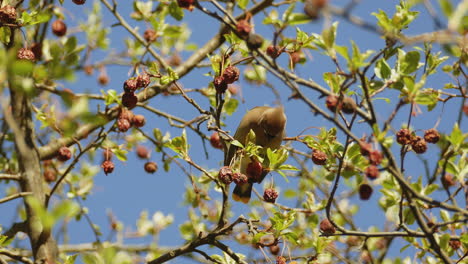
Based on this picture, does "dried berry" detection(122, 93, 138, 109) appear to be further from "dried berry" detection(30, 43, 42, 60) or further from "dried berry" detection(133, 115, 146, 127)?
"dried berry" detection(30, 43, 42, 60)

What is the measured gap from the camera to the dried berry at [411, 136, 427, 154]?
9.64 feet

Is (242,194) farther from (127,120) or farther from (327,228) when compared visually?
(327,228)

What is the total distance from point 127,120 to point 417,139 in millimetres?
1723

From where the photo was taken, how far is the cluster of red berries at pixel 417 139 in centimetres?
283

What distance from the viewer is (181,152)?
11.2ft

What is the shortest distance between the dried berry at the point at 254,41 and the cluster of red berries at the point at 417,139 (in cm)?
88

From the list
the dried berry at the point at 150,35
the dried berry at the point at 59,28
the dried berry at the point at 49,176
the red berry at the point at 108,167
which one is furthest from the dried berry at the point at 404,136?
the dried berry at the point at 49,176

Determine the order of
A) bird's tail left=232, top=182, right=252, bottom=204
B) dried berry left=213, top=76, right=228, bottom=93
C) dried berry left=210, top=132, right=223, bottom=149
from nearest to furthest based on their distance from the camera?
dried berry left=213, top=76, right=228, bottom=93, dried berry left=210, top=132, right=223, bottom=149, bird's tail left=232, top=182, right=252, bottom=204

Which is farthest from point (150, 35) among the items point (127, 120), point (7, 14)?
point (7, 14)

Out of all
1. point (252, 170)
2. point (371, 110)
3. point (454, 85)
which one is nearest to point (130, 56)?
point (252, 170)

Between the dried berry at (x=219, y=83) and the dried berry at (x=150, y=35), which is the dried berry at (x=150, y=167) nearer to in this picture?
the dried berry at (x=150, y=35)

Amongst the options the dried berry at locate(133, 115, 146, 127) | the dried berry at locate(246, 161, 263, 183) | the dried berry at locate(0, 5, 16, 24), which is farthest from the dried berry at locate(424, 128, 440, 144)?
the dried berry at locate(0, 5, 16, 24)

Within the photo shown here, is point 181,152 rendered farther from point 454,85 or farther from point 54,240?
point 454,85

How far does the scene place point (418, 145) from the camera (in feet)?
9.64
